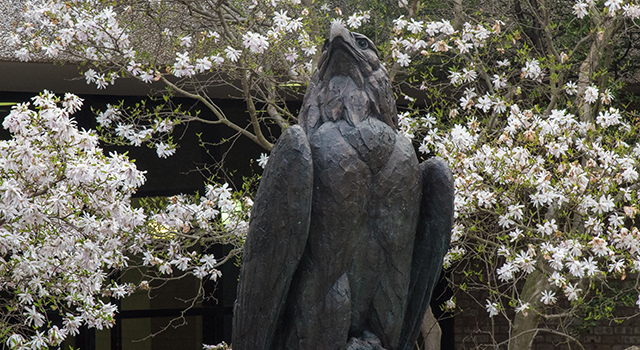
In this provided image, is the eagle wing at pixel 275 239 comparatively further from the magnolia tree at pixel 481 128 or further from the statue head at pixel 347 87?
the magnolia tree at pixel 481 128

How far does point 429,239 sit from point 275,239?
1.76 feet

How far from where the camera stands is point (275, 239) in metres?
2.18

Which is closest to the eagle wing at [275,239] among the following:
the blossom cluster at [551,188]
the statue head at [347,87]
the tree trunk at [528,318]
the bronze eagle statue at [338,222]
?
the bronze eagle statue at [338,222]

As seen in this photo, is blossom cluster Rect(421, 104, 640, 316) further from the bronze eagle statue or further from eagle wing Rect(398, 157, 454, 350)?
the bronze eagle statue

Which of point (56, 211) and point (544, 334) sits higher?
point (56, 211)

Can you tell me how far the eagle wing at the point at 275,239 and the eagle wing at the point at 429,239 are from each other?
1.47 feet

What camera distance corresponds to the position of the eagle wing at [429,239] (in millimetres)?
2354

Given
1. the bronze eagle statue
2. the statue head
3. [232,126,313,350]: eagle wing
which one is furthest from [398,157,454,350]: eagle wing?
[232,126,313,350]: eagle wing

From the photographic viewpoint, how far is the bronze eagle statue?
2.18 metres

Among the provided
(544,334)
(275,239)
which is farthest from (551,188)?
(544,334)

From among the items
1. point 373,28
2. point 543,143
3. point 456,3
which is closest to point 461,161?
point 543,143

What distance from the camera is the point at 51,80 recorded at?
7.75m

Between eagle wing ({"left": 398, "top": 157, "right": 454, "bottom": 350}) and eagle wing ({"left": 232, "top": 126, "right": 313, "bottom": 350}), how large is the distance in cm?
45

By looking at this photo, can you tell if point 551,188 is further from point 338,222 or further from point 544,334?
point 544,334
